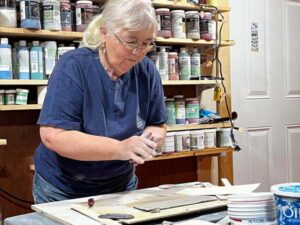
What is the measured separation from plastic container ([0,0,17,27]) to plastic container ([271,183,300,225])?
1396mm

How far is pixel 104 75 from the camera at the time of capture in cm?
131

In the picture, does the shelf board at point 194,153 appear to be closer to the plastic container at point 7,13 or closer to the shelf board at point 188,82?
the shelf board at point 188,82

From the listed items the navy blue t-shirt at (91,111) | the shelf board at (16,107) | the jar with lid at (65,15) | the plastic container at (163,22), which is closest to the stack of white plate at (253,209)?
the navy blue t-shirt at (91,111)

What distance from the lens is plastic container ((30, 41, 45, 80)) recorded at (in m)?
1.87

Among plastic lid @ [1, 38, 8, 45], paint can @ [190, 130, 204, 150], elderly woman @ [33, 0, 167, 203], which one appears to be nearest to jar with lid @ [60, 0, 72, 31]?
plastic lid @ [1, 38, 8, 45]

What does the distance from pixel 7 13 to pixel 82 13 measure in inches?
13.2

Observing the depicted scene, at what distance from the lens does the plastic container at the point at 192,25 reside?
227 centimetres

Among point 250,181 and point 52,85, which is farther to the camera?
point 250,181

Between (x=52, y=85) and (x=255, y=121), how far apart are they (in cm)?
189

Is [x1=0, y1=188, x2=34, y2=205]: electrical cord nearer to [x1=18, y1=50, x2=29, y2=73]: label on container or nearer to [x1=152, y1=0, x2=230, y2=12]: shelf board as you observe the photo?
[x1=18, y1=50, x2=29, y2=73]: label on container

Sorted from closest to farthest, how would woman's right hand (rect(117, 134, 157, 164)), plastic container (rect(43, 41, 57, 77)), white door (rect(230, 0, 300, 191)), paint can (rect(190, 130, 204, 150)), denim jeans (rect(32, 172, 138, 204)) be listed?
woman's right hand (rect(117, 134, 157, 164)) < denim jeans (rect(32, 172, 138, 204)) < plastic container (rect(43, 41, 57, 77)) < paint can (rect(190, 130, 204, 150)) < white door (rect(230, 0, 300, 191))

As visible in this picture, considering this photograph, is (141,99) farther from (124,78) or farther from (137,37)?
(137,37)

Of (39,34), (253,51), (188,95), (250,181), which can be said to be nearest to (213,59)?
(188,95)

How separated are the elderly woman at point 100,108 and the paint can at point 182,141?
2.71 feet
